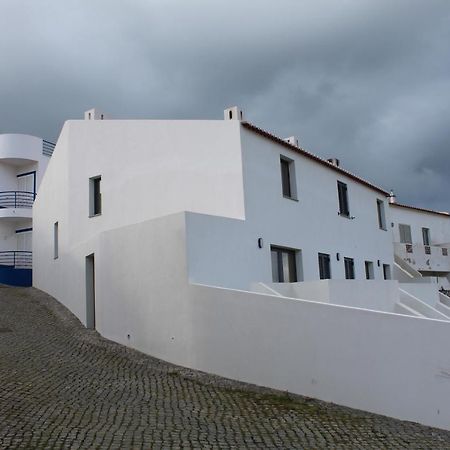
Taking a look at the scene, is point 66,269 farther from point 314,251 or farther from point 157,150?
point 314,251

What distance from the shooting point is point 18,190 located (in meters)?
30.1

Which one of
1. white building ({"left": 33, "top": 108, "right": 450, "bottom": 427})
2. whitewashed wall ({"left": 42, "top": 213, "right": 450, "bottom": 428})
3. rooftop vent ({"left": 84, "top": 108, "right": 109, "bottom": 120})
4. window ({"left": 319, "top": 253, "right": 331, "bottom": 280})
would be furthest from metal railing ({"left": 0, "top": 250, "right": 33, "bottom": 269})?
window ({"left": 319, "top": 253, "right": 331, "bottom": 280})

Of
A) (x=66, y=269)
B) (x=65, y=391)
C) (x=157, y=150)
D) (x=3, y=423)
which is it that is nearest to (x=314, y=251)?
(x=157, y=150)

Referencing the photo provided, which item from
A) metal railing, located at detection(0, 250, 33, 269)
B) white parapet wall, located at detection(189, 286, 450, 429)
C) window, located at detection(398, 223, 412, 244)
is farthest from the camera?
window, located at detection(398, 223, 412, 244)

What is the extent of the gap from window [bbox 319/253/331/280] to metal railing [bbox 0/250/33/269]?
1802cm

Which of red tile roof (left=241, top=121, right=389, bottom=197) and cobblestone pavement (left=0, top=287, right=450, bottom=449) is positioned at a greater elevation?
red tile roof (left=241, top=121, right=389, bottom=197)

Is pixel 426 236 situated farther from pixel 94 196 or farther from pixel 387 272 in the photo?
pixel 94 196

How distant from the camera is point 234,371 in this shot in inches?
396

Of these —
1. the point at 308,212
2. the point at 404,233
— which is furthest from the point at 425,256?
the point at 308,212

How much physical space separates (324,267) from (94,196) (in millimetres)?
8385

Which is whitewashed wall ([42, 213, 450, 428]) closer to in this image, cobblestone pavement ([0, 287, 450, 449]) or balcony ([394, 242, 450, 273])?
cobblestone pavement ([0, 287, 450, 449])

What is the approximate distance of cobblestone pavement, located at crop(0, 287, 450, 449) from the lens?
6125mm

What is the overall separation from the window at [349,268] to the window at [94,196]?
30.8 ft

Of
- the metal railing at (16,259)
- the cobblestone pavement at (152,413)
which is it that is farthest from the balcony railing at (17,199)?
the cobblestone pavement at (152,413)
